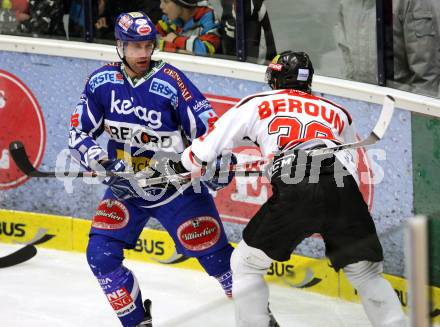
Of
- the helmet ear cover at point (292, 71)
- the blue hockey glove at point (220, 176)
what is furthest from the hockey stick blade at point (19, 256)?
the helmet ear cover at point (292, 71)

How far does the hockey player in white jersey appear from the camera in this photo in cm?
319

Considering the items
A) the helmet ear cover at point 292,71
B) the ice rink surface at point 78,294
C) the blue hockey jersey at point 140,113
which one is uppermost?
the helmet ear cover at point 292,71

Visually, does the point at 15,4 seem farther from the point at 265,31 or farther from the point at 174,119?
the point at 174,119

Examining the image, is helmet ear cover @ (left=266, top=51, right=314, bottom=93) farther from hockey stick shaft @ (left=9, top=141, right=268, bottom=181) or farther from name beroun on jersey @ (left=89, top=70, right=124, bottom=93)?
name beroun on jersey @ (left=89, top=70, right=124, bottom=93)

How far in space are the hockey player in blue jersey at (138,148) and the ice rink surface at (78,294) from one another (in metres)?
0.35

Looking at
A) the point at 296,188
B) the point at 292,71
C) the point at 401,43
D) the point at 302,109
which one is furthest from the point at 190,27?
the point at 296,188

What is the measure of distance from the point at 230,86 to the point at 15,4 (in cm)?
143

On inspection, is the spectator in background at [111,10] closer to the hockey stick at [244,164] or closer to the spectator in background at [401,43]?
the spectator in background at [401,43]

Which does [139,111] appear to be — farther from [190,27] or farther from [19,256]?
[19,256]

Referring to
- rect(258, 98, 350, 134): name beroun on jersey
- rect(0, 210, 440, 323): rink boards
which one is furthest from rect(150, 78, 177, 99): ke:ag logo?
rect(0, 210, 440, 323): rink boards

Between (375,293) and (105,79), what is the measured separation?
1.36 meters

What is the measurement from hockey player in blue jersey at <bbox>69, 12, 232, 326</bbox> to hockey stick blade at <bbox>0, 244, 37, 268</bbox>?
55.1 inches

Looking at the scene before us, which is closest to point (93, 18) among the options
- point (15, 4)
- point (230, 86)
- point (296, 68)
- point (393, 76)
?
point (15, 4)

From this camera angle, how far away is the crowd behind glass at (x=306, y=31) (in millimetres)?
4227
